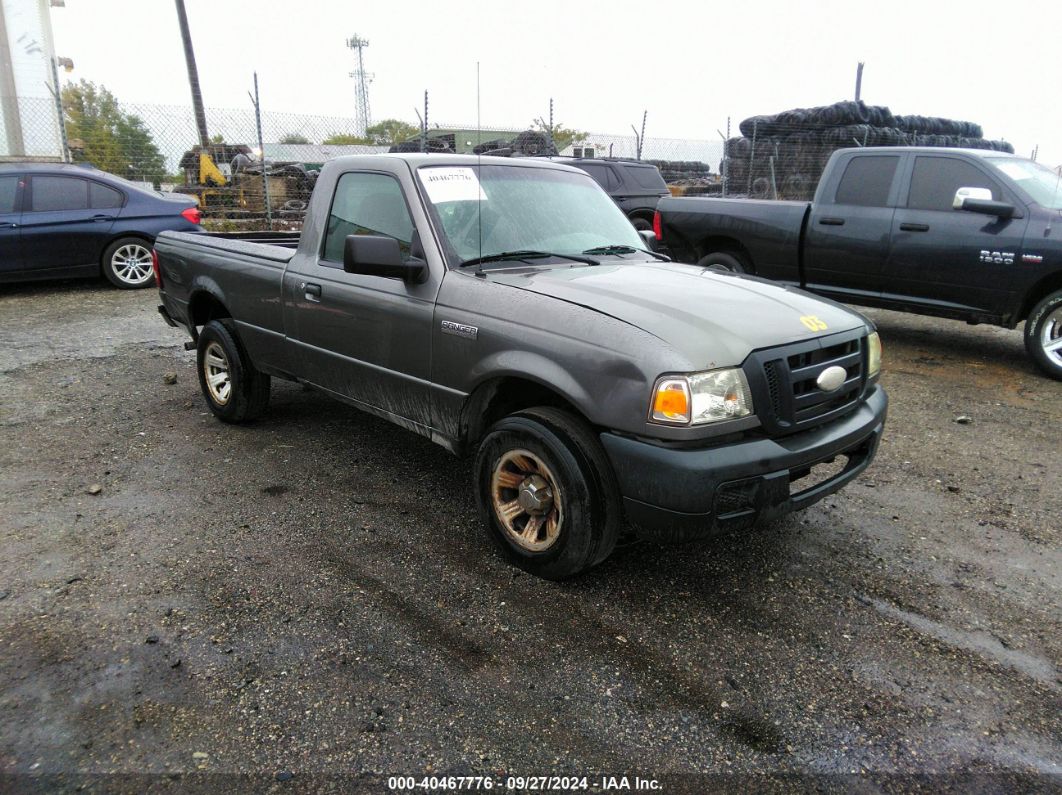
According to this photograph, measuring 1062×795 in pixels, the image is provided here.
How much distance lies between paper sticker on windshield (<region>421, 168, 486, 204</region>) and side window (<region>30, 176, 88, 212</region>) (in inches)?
326

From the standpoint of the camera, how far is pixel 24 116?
17.8m

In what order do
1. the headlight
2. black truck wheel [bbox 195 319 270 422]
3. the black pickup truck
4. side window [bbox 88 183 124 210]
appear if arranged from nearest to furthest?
the headlight, black truck wheel [bbox 195 319 270 422], the black pickup truck, side window [bbox 88 183 124 210]

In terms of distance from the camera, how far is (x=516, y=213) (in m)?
3.88

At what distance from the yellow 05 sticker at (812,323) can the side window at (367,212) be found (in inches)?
74.6

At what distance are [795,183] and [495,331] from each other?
16717mm

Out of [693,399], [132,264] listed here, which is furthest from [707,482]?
[132,264]

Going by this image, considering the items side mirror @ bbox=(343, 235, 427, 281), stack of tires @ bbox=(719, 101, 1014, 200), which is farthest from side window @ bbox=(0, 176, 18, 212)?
stack of tires @ bbox=(719, 101, 1014, 200)

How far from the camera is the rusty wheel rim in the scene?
3.11m

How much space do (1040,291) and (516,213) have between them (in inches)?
203

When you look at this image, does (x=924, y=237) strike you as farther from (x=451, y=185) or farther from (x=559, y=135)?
(x=559, y=135)

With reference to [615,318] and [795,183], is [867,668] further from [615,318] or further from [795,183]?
[795,183]

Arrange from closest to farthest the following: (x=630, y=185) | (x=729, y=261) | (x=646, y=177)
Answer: (x=729, y=261) < (x=630, y=185) < (x=646, y=177)

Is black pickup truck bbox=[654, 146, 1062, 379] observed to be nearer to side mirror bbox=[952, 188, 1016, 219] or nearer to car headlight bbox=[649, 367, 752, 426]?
side mirror bbox=[952, 188, 1016, 219]

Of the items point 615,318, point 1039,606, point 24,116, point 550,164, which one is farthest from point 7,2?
point 1039,606
